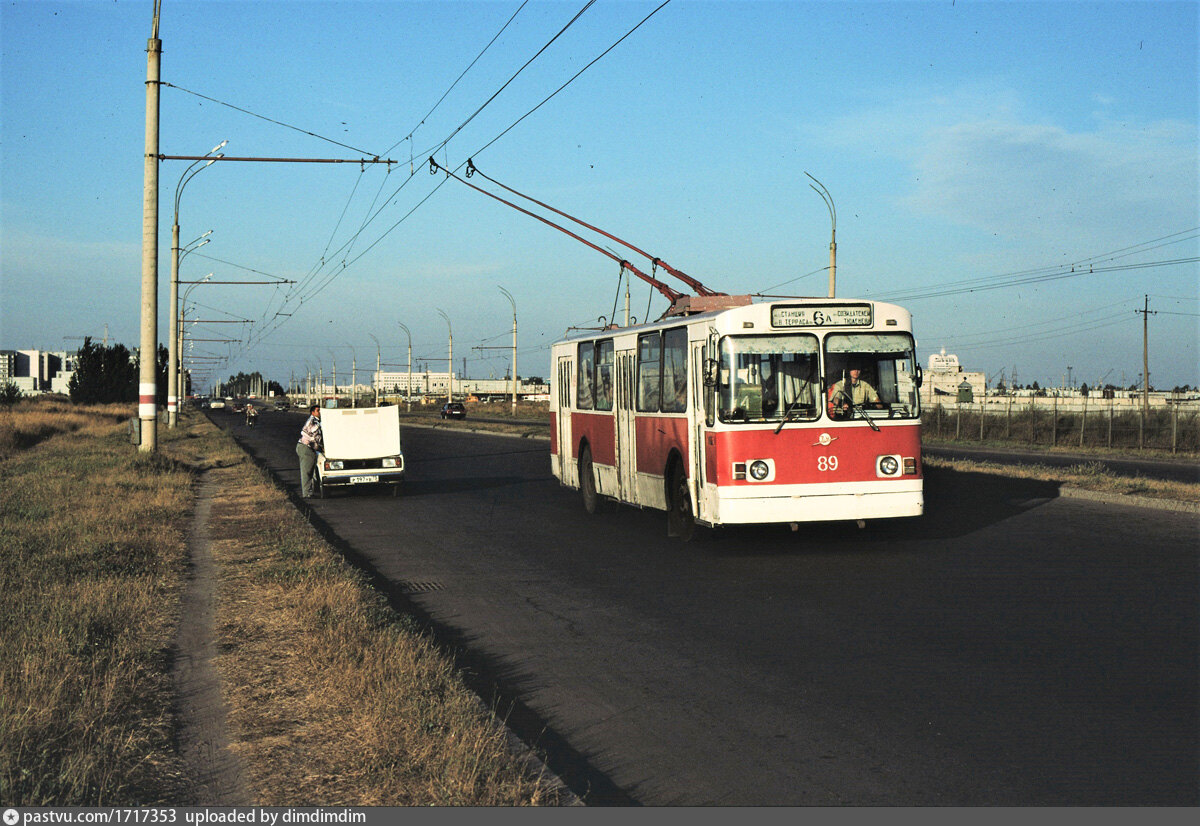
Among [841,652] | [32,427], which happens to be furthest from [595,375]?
[32,427]

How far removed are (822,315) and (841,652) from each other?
6.12 metres

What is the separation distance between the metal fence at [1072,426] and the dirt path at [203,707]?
128ft

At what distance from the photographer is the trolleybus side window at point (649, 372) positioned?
15.6 metres

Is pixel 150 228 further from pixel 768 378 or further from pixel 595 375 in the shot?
pixel 768 378

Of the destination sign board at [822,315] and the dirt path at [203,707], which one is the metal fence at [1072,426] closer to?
the destination sign board at [822,315]

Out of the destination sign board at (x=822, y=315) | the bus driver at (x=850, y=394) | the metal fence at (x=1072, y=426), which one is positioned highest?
the destination sign board at (x=822, y=315)

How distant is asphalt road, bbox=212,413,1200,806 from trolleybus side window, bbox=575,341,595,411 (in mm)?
3071

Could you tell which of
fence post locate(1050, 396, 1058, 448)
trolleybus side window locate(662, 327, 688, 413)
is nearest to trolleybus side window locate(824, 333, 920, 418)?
trolleybus side window locate(662, 327, 688, 413)

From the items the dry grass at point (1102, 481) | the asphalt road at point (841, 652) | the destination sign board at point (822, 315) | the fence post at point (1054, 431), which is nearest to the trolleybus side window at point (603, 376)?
the asphalt road at point (841, 652)

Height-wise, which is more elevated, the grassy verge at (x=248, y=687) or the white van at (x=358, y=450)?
the white van at (x=358, y=450)

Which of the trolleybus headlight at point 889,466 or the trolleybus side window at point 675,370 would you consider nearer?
the trolleybus headlight at point 889,466

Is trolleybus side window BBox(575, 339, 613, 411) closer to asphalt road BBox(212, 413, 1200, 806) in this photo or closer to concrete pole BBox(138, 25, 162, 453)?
asphalt road BBox(212, 413, 1200, 806)

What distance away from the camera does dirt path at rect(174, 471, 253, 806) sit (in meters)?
5.12

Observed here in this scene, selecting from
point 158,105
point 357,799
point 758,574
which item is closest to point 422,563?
point 758,574
